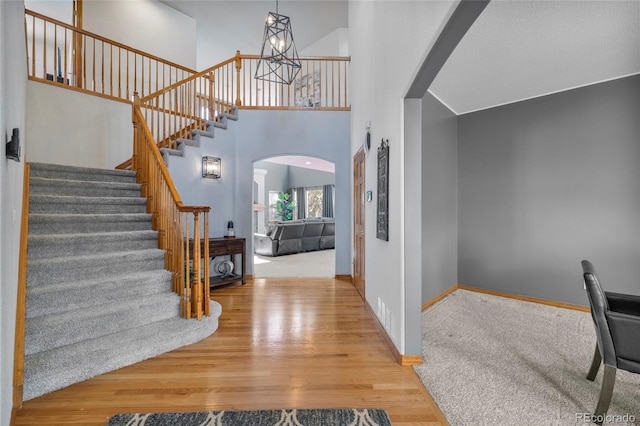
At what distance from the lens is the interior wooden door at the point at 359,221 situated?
4.18 m

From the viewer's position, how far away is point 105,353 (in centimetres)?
226

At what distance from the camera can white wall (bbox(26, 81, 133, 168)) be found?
4273 millimetres

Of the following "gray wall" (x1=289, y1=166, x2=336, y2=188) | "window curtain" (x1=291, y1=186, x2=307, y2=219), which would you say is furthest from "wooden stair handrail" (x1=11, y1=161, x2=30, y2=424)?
"window curtain" (x1=291, y1=186, x2=307, y2=219)

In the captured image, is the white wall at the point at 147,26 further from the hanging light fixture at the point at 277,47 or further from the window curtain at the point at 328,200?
the window curtain at the point at 328,200

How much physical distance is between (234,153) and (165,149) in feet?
3.97

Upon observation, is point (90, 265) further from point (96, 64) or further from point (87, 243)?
point (96, 64)

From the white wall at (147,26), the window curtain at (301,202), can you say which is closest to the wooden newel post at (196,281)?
the white wall at (147,26)

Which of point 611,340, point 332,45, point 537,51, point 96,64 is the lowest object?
point 611,340

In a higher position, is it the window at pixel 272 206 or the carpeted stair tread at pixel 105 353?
the window at pixel 272 206

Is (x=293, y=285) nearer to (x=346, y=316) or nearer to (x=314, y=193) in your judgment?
(x=346, y=316)

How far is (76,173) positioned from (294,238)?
194 inches

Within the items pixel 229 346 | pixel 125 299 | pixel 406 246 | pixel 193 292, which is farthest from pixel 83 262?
pixel 406 246

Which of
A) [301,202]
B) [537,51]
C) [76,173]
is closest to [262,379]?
[76,173]

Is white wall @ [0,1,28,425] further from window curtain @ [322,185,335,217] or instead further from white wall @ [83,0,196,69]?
window curtain @ [322,185,335,217]
